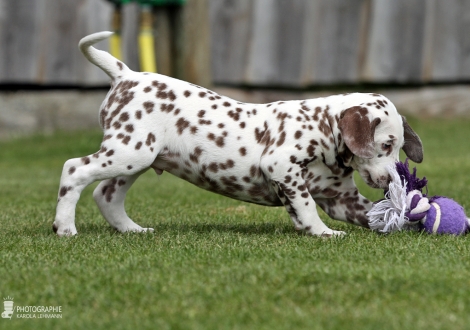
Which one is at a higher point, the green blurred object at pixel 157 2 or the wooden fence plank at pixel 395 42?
the green blurred object at pixel 157 2

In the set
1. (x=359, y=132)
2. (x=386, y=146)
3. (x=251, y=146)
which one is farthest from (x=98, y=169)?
(x=386, y=146)

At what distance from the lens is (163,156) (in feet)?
15.9

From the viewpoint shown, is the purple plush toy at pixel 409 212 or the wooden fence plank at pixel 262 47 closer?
the purple plush toy at pixel 409 212

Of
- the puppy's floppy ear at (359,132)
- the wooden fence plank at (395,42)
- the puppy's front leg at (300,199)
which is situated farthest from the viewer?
the wooden fence plank at (395,42)

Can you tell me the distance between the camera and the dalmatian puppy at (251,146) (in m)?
4.67

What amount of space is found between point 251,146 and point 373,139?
0.74m

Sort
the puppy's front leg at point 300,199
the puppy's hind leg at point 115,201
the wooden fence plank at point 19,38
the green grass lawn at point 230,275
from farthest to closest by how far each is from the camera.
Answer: the wooden fence plank at point 19,38 < the puppy's hind leg at point 115,201 < the puppy's front leg at point 300,199 < the green grass lawn at point 230,275

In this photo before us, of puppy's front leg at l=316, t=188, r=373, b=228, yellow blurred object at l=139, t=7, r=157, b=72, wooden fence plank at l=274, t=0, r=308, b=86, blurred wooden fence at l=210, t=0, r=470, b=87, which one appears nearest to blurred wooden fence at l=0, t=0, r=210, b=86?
yellow blurred object at l=139, t=7, r=157, b=72

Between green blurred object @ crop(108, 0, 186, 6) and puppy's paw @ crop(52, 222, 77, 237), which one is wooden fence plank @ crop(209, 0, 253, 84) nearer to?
green blurred object @ crop(108, 0, 186, 6)

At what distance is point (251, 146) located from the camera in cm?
480

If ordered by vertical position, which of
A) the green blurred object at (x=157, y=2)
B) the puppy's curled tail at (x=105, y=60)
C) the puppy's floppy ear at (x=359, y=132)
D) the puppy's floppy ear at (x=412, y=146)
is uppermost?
the puppy's curled tail at (x=105, y=60)

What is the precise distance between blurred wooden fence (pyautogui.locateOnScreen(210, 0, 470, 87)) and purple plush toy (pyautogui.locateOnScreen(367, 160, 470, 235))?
7.26 metres

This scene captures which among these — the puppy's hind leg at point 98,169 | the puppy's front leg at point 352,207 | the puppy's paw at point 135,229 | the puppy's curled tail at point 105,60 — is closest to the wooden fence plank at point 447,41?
the puppy's front leg at point 352,207

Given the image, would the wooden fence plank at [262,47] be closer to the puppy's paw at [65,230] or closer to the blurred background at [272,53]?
the blurred background at [272,53]
